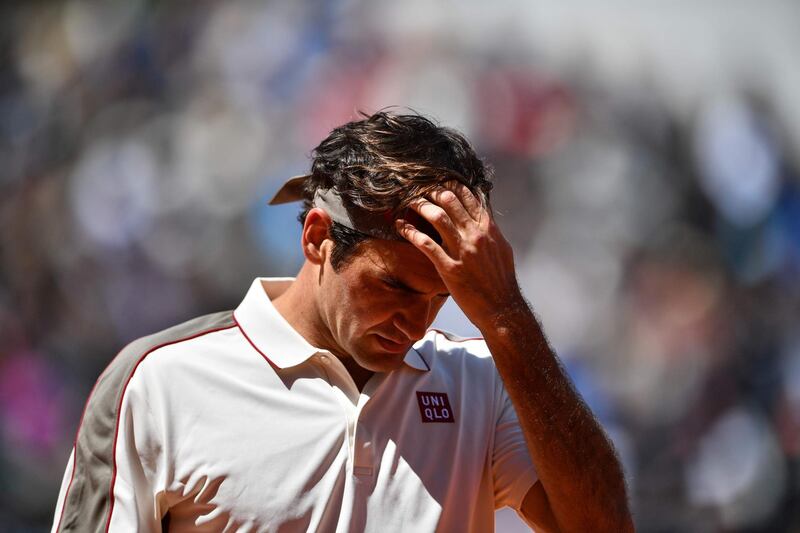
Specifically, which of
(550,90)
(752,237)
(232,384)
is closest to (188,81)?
(550,90)

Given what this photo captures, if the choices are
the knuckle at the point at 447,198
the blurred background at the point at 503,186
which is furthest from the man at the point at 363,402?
the blurred background at the point at 503,186

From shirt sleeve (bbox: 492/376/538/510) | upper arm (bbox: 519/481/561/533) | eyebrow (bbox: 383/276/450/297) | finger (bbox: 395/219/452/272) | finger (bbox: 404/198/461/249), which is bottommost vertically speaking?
upper arm (bbox: 519/481/561/533)

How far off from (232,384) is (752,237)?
2.95 metres

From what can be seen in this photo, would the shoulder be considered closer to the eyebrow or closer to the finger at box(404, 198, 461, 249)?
the eyebrow

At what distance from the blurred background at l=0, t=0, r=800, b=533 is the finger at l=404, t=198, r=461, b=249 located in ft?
6.98

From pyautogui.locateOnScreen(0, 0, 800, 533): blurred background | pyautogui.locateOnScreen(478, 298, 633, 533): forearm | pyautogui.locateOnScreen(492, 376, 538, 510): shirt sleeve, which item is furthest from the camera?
pyautogui.locateOnScreen(0, 0, 800, 533): blurred background

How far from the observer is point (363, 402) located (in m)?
1.72

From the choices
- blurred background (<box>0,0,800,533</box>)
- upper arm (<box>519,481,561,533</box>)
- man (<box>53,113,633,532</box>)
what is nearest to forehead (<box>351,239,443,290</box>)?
man (<box>53,113,633,532</box>)

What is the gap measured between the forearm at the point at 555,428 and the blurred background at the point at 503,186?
2.02m

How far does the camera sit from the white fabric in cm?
157

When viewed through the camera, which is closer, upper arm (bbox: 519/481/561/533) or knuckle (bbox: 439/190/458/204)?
A: knuckle (bbox: 439/190/458/204)

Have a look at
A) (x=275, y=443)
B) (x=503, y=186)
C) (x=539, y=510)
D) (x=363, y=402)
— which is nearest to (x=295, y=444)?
(x=275, y=443)

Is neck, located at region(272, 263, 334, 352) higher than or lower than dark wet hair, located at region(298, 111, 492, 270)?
lower

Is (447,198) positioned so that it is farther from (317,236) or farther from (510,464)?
(510,464)
